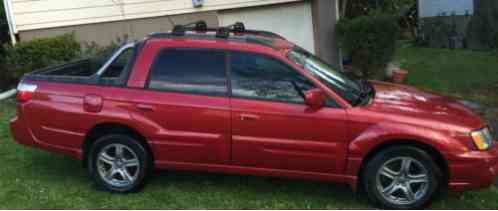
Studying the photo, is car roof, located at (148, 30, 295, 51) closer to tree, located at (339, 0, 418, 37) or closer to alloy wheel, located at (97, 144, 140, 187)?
alloy wheel, located at (97, 144, 140, 187)

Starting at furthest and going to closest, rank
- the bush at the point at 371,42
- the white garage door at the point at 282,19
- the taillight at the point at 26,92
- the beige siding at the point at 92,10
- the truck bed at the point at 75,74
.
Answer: the white garage door at the point at 282,19
the bush at the point at 371,42
the beige siding at the point at 92,10
the taillight at the point at 26,92
the truck bed at the point at 75,74

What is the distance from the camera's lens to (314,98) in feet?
15.8

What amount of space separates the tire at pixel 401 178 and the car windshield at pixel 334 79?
586 millimetres

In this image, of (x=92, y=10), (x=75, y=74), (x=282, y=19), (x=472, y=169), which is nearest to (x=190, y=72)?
(x=75, y=74)

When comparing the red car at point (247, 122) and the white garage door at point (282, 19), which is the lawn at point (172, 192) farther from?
the white garage door at point (282, 19)

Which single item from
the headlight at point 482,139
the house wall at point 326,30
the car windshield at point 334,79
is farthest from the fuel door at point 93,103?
the house wall at point 326,30

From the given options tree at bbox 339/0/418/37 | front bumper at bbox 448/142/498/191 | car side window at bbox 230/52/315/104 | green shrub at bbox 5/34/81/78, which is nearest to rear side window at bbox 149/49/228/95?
car side window at bbox 230/52/315/104

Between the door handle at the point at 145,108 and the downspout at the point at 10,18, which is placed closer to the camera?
the door handle at the point at 145,108

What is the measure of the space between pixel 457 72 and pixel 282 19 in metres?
4.72

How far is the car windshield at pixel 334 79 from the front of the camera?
516 cm

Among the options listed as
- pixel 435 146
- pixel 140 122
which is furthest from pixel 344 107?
pixel 140 122

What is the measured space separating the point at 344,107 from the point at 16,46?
763 cm

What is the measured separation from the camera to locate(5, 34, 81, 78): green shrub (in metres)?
10.3

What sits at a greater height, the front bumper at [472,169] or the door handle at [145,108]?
the door handle at [145,108]
